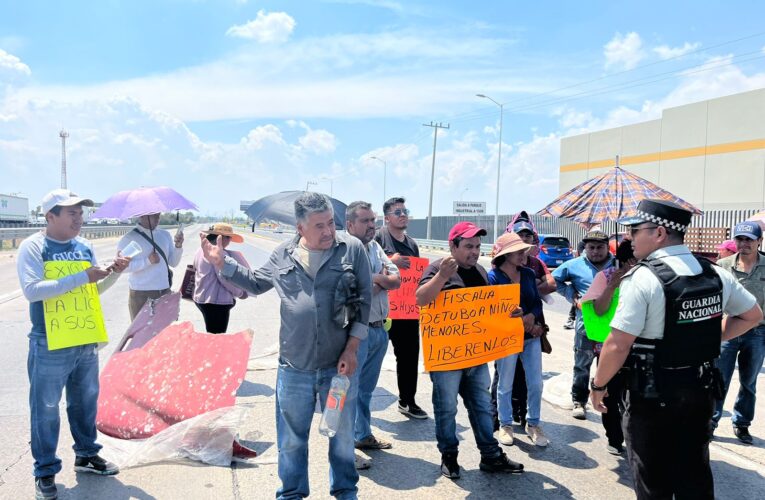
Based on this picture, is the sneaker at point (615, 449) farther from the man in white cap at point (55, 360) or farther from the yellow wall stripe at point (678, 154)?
the yellow wall stripe at point (678, 154)

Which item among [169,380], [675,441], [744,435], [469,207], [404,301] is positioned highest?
[469,207]

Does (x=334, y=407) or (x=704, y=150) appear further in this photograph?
(x=704, y=150)

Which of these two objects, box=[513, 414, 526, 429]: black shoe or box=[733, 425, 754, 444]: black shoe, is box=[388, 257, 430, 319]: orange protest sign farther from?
box=[733, 425, 754, 444]: black shoe

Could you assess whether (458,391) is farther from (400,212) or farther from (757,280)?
(757,280)

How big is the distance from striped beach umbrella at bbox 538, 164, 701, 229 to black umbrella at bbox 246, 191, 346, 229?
2143 mm

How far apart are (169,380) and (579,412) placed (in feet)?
12.1

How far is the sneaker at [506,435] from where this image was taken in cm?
474

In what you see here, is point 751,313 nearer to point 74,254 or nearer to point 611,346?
point 611,346

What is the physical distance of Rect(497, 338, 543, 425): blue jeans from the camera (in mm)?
4730

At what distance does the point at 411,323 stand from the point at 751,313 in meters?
2.90

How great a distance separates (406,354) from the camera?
215 inches

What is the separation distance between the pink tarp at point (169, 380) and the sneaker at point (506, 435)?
217 cm

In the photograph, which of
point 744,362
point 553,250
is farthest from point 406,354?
point 553,250

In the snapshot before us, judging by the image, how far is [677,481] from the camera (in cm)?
295
